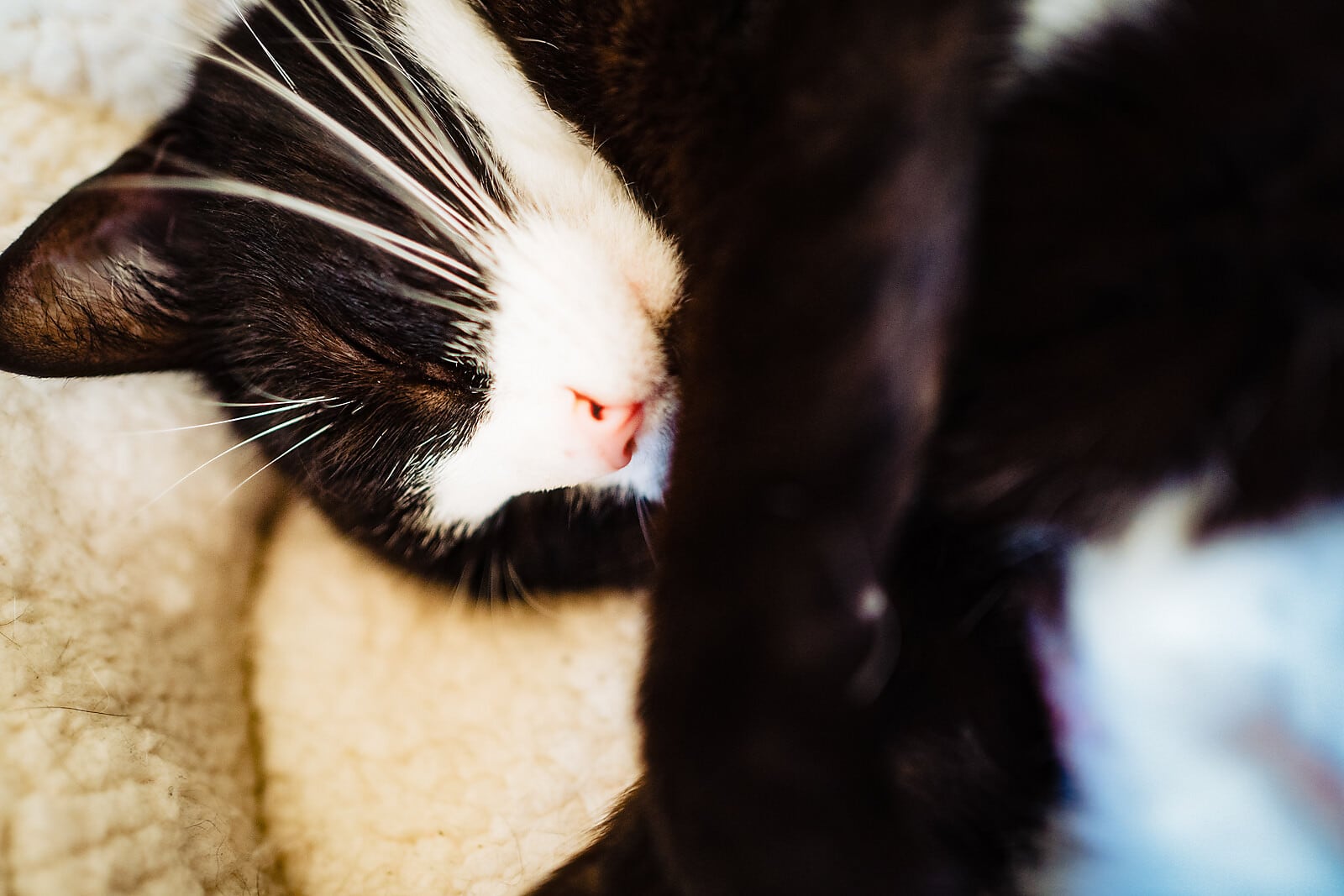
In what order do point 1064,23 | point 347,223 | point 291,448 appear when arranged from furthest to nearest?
point 291,448
point 347,223
point 1064,23

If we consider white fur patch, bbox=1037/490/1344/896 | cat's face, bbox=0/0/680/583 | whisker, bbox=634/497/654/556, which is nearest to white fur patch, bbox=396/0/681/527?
cat's face, bbox=0/0/680/583

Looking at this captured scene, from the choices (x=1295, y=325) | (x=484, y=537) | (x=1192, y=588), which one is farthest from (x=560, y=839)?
(x=1295, y=325)

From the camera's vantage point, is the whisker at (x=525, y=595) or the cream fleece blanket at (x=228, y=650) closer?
the cream fleece blanket at (x=228, y=650)

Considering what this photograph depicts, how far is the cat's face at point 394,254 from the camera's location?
62 centimetres

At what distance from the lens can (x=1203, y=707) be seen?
47 cm

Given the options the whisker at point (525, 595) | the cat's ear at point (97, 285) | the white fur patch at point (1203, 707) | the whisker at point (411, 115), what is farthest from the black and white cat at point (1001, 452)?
the cat's ear at point (97, 285)

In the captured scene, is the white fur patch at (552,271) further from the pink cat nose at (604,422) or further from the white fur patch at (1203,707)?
the white fur patch at (1203,707)

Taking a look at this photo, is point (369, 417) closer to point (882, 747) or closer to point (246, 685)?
point (246, 685)

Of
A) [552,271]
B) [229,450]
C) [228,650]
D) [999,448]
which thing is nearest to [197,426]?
[229,450]

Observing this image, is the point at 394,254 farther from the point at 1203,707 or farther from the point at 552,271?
the point at 1203,707

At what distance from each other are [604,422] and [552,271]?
0.11 m

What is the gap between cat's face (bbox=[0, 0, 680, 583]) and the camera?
623 millimetres

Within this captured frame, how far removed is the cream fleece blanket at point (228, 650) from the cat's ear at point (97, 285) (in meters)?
0.08

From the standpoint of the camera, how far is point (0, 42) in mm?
756
